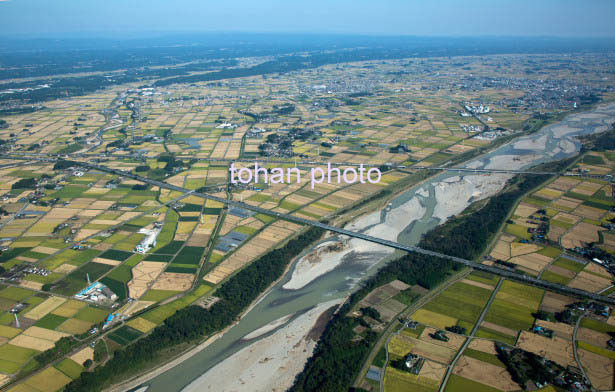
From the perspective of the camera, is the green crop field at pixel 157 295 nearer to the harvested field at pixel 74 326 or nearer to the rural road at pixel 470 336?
the harvested field at pixel 74 326

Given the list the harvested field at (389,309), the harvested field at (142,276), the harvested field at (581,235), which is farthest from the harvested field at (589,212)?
the harvested field at (142,276)

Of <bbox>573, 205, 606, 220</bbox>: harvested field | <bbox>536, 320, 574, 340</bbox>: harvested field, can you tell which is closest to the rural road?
<bbox>536, 320, 574, 340</bbox>: harvested field

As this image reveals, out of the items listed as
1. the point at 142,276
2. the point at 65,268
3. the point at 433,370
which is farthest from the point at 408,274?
the point at 65,268

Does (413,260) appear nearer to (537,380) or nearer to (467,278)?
(467,278)

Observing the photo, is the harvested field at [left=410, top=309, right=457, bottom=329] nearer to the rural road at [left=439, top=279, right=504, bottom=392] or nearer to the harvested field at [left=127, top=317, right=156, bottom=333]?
the rural road at [left=439, top=279, right=504, bottom=392]

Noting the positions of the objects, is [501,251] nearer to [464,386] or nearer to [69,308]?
[464,386]
